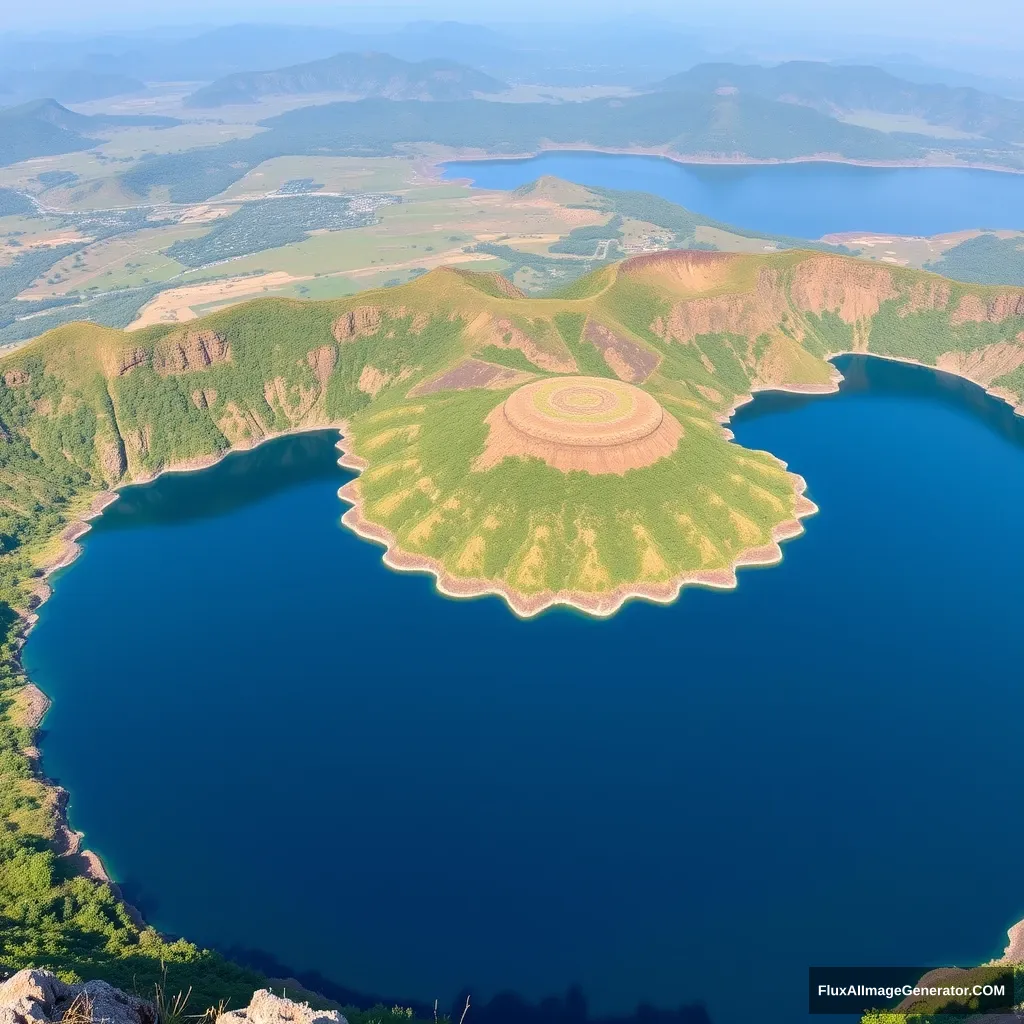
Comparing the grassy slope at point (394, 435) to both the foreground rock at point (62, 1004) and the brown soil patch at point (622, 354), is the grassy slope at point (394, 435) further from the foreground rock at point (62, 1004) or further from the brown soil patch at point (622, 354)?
the foreground rock at point (62, 1004)

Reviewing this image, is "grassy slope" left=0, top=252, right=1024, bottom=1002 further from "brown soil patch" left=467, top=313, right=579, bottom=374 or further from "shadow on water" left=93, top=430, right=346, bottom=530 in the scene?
"shadow on water" left=93, top=430, right=346, bottom=530

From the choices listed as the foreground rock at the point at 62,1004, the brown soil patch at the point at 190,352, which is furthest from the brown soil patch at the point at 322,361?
the foreground rock at the point at 62,1004

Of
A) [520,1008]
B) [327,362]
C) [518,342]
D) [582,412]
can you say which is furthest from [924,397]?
[520,1008]

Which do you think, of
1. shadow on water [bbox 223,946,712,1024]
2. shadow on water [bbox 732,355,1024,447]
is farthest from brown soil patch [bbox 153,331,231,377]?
shadow on water [bbox 223,946,712,1024]

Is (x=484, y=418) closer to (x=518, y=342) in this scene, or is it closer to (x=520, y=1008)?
(x=518, y=342)

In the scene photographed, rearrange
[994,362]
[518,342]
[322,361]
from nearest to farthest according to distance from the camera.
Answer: [518,342] → [322,361] → [994,362]

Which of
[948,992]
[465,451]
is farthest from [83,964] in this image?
[465,451]
